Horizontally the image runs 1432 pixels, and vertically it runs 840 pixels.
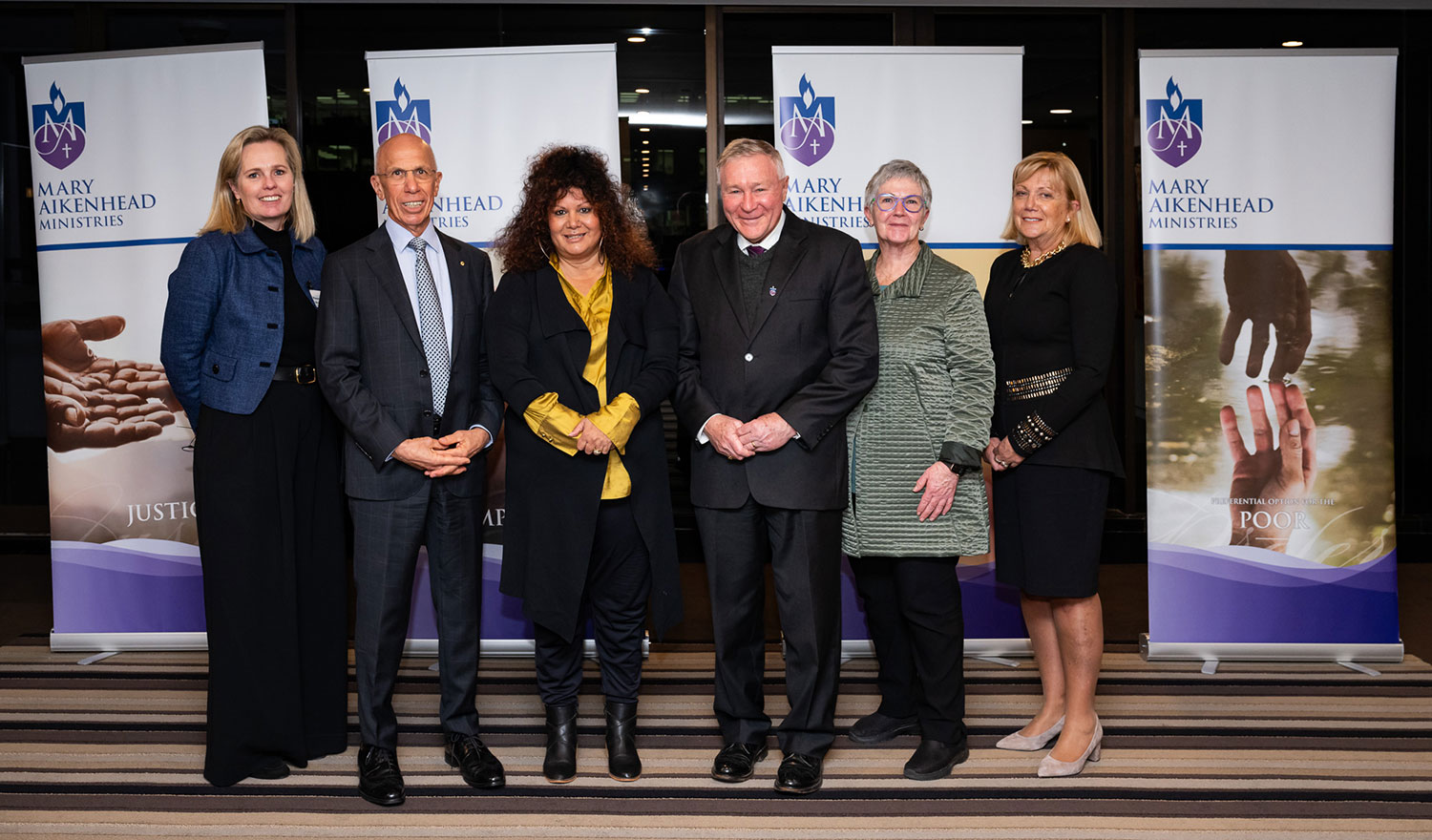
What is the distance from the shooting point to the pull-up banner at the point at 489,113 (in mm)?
4367

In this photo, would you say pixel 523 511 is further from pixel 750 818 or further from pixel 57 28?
pixel 57 28

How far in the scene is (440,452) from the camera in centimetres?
301

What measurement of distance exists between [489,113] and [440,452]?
6.31 ft

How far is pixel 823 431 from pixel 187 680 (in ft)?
8.97

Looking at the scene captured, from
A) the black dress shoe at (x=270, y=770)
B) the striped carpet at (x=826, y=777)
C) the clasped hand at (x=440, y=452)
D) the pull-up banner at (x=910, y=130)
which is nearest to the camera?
the striped carpet at (x=826, y=777)

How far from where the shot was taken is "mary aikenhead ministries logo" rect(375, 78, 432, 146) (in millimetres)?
4383

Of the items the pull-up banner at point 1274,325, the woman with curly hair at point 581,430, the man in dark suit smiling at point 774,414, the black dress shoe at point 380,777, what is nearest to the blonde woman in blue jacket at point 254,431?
the black dress shoe at point 380,777

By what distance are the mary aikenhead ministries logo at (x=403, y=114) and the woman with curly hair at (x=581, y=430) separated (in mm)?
1452

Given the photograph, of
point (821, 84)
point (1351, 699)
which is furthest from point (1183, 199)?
point (1351, 699)

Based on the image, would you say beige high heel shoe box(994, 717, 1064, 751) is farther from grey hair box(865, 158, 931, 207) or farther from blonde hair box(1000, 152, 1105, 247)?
grey hair box(865, 158, 931, 207)

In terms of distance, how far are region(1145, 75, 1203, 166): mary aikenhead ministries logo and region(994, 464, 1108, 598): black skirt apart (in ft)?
5.66

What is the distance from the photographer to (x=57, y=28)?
6.06 m

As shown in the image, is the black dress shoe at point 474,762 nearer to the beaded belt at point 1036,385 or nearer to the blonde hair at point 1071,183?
the beaded belt at point 1036,385

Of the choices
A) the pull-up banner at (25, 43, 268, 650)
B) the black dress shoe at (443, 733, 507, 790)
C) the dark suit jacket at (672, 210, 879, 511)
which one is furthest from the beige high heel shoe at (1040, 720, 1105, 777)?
the pull-up banner at (25, 43, 268, 650)
